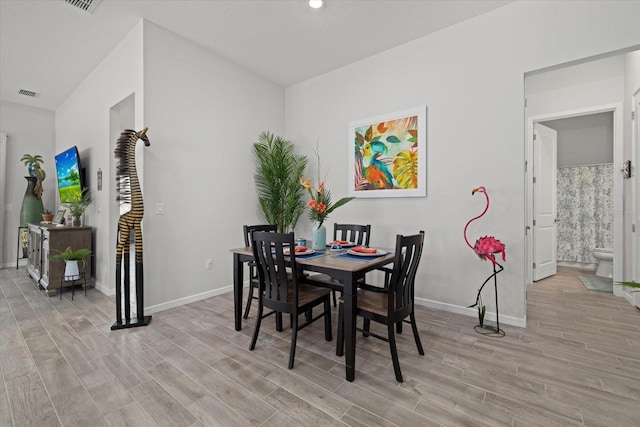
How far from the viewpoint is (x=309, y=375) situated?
1.97 meters

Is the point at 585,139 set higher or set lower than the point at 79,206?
higher

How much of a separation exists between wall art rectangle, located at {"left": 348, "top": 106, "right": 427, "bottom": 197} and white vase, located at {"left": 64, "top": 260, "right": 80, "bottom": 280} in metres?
3.69

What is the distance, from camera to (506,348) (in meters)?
2.32

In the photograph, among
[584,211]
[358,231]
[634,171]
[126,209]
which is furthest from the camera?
[584,211]

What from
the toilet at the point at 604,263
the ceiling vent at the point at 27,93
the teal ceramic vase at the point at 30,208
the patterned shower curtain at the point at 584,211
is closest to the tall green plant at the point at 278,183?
the ceiling vent at the point at 27,93

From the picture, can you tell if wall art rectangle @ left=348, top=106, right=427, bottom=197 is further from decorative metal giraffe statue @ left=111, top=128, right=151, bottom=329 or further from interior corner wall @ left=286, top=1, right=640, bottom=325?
decorative metal giraffe statue @ left=111, top=128, right=151, bottom=329

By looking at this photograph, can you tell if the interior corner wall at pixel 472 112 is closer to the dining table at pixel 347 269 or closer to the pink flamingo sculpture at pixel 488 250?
the pink flamingo sculpture at pixel 488 250

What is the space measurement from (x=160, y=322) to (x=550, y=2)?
4.67 meters

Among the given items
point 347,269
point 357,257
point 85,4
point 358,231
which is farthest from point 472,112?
point 85,4

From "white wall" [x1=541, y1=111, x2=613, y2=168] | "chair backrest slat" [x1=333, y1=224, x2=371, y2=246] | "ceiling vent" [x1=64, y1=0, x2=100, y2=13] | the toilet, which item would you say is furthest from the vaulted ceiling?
the toilet

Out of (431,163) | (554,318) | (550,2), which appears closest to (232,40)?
(431,163)

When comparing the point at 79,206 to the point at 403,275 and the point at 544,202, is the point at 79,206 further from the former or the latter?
the point at 544,202

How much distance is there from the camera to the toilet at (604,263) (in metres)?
4.41

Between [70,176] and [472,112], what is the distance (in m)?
5.63
